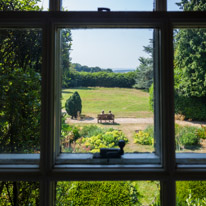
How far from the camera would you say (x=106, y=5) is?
1.09 metres

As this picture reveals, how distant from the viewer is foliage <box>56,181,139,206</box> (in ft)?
3.49

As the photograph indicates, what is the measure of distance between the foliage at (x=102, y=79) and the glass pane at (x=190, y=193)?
23.4 inches

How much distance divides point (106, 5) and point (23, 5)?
45 centimetres

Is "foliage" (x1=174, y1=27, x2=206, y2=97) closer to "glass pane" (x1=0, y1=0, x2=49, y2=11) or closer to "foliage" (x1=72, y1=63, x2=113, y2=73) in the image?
"foliage" (x1=72, y1=63, x2=113, y2=73)

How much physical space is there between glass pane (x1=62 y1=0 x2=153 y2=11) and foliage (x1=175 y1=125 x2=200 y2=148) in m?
0.67

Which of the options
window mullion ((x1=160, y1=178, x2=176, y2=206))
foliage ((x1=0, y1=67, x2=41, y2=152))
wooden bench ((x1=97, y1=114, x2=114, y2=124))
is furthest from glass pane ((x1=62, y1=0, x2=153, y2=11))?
window mullion ((x1=160, y1=178, x2=176, y2=206))

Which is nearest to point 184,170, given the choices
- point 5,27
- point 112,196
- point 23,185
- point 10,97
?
point 112,196

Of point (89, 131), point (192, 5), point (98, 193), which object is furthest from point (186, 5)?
point (98, 193)

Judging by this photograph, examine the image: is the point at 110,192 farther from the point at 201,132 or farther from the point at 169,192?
the point at 201,132

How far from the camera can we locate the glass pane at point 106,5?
1.09 m

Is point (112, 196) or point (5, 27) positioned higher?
point (5, 27)

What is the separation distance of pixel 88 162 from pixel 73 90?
39 centimetres

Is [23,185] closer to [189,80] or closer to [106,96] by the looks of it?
[106,96]

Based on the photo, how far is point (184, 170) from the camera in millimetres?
1020
